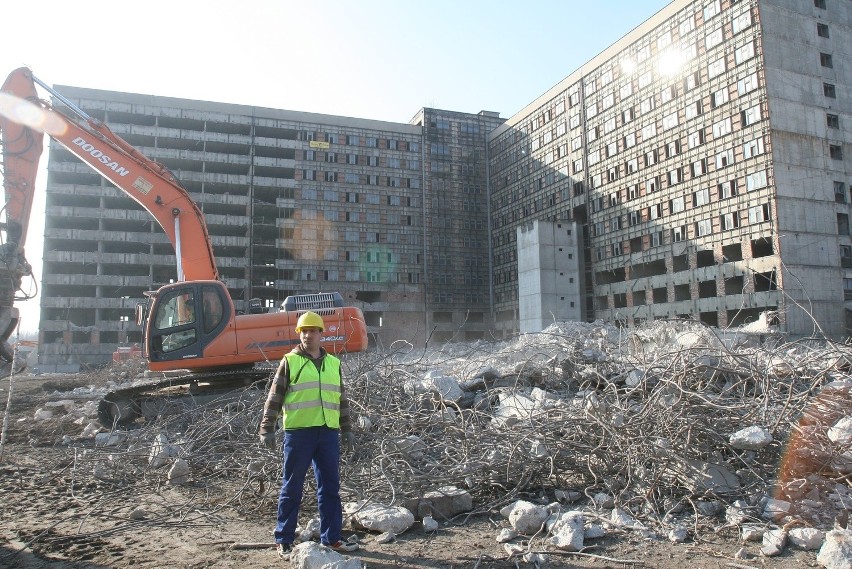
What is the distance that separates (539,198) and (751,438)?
51.2 metres

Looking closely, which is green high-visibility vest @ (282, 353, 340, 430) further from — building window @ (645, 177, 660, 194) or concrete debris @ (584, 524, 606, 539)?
building window @ (645, 177, 660, 194)

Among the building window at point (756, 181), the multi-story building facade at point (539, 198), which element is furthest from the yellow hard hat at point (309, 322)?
the building window at point (756, 181)

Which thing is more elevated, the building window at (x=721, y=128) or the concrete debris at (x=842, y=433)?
the building window at (x=721, y=128)

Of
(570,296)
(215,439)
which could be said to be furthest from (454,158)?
(215,439)

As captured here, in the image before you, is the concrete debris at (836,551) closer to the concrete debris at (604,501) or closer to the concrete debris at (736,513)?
the concrete debris at (736,513)

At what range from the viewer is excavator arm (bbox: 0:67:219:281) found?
466 inches

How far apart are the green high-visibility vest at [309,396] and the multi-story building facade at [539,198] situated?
29.7 m

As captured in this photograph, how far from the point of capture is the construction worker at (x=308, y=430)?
4723mm

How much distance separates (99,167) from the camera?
39.4 feet

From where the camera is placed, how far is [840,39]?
38.3 metres

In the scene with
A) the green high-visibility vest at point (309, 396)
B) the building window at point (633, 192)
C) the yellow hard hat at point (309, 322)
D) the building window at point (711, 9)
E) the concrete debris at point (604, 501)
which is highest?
the building window at point (711, 9)

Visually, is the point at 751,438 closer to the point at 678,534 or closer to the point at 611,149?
the point at 678,534

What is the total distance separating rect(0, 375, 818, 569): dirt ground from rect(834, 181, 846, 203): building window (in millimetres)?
39483

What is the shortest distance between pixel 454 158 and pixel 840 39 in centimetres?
3348
